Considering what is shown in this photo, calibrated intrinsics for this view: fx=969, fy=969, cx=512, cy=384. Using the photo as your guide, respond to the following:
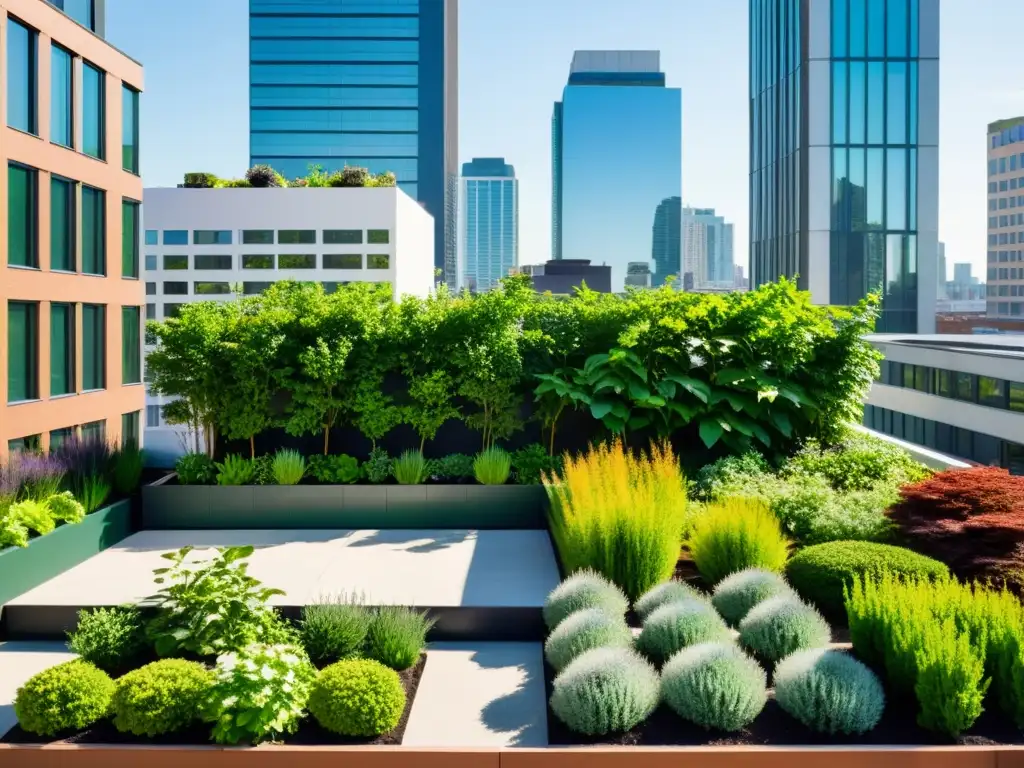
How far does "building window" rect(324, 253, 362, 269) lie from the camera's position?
43312 mm

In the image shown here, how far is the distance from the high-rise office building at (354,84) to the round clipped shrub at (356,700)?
94.9m

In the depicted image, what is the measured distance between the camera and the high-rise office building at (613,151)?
160875 millimetres

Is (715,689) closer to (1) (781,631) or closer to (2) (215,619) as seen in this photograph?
(1) (781,631)

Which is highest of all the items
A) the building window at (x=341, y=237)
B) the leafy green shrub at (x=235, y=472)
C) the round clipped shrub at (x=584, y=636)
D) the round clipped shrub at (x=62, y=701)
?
the building window at (x=341, y=237)

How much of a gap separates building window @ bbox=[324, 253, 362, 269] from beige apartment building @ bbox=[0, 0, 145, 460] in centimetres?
2458

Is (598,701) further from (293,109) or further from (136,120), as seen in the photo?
(293,109)

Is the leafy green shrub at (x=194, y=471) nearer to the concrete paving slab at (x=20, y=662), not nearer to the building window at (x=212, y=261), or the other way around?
the concrete paving slab at (x=20, y=662)

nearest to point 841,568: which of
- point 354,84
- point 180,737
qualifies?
point 180,737

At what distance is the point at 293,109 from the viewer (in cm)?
9656

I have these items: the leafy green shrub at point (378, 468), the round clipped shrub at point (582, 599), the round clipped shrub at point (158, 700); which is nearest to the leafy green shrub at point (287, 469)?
the leafy green shrub at point (378, 468)

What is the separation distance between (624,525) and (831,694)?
1.93 m

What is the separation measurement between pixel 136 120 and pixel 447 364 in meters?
12.7

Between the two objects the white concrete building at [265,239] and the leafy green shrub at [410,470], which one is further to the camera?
the white concrete building at [265,239]

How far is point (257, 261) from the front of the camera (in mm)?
44875
